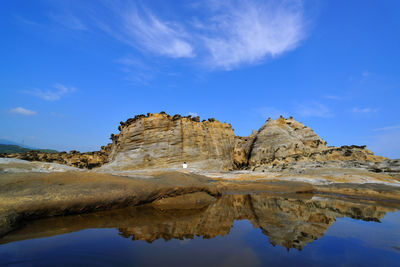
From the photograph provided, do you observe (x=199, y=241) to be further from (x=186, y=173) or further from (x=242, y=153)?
(x=242, y=153)

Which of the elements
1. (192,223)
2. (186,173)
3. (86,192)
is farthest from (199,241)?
(186,173)

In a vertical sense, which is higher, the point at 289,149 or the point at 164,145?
the point at 289,149

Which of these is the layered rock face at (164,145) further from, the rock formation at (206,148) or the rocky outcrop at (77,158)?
the rocky outcrop at (77,158)

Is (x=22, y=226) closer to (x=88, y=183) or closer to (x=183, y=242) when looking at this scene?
(x=88, y=183)

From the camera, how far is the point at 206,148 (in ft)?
86.1

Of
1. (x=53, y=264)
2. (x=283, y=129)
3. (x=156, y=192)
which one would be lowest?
(x=53, y=264)

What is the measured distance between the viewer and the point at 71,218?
519 centimetres

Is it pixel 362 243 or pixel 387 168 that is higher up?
pixel 387 168

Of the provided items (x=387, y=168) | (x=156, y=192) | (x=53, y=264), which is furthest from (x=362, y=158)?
(x=53, y=264)

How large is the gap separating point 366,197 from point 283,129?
17606 millimetres

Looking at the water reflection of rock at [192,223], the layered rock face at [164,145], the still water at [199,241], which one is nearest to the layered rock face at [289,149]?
the layered rock face at [164,145]

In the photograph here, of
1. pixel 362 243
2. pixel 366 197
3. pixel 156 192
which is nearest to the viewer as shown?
pixel 362 243

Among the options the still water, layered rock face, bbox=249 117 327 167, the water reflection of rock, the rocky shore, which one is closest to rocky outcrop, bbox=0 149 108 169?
the rocky shore

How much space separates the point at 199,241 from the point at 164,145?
20671 millimetres
